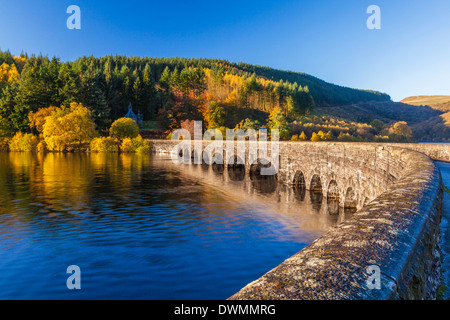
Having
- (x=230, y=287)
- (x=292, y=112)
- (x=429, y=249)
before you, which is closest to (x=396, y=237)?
(x=429, y=249)

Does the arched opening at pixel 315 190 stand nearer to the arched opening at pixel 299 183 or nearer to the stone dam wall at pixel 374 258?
the arched opening at pixel 299 183

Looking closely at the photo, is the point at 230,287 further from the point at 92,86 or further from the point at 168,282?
the point at 92,86

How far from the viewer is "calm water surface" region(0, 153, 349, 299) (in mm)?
9812

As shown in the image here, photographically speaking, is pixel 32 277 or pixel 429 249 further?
pixel 32 277

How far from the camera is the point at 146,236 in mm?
14195

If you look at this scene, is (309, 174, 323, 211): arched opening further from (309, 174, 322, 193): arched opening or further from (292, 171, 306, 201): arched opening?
(292, 171, 306, 201): arched opening

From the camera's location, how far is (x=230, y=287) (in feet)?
32.4

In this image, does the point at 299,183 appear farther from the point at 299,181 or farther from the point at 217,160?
the point at 217,160

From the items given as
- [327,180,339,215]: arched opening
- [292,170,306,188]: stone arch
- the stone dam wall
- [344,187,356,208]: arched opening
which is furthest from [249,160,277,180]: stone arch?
the stone dam wall

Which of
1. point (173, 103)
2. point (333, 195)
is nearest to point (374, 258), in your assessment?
point (333, 195)

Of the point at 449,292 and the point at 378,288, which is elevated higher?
the point at 378,288
